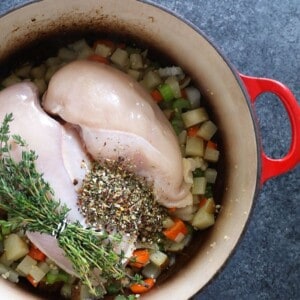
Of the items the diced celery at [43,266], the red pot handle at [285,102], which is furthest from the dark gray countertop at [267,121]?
the diced celery at [43,266]

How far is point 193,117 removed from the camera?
175 centimetres

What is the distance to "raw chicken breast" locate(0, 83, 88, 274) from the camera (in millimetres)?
1604

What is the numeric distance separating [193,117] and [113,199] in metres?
0.30

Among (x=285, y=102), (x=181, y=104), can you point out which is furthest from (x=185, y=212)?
(x=285, y=102)

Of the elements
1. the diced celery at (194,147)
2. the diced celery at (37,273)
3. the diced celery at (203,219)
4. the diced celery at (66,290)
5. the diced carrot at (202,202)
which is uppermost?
the diced celery at (194,147)

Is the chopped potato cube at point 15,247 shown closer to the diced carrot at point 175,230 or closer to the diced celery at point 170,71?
the diced carrot at point 175,230

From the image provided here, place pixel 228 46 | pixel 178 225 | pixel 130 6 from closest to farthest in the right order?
1. pixel 130 6
2. pixel 178 225
3. pixel 228 46

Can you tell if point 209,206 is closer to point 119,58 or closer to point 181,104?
point 181,104

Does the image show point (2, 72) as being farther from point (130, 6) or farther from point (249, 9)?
point (249, 9)

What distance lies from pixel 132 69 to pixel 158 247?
1.44 feet

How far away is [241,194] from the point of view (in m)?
1.65

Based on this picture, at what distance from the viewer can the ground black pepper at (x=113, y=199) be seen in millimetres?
1605

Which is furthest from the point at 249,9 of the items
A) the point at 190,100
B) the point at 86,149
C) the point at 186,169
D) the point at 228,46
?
the point at 86,149

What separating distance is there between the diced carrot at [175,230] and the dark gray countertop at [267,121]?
0.74 ft
